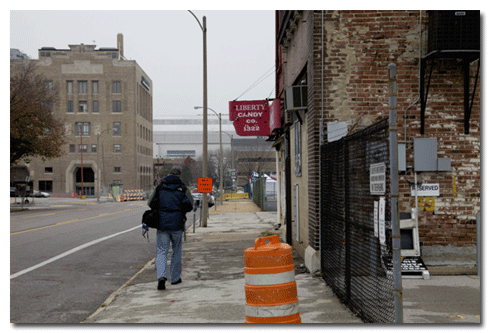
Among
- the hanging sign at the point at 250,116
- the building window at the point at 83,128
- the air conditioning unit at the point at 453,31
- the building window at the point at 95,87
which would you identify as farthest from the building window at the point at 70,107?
the air conditioning unit at the point at 453,31

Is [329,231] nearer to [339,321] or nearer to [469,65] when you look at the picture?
[339,321]

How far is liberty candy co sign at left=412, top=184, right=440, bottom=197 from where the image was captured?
9250 mm

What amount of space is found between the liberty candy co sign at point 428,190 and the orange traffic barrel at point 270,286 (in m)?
4.51

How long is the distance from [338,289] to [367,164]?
7.41ft

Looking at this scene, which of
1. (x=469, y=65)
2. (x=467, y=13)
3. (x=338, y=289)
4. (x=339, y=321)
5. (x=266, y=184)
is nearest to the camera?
(x=339, y=321)

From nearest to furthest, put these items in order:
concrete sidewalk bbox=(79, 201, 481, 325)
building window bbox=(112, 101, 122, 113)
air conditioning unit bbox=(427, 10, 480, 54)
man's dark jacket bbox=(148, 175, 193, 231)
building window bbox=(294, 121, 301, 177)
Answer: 1. concrete sidewalk bbox=(79, 201, 481, 325)
2. air conditioning unit bbox=(427, 10, 480, 54)
3. man's dark jacket bbox=(148, 175, 193, 231)
4. building window bbox=(294, 121, 301, 177)
5. building window bbox=(112, 101, 122, 113)

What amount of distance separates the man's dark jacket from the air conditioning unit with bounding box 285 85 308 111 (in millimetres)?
2819

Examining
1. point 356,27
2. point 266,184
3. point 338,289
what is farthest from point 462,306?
point 266,184

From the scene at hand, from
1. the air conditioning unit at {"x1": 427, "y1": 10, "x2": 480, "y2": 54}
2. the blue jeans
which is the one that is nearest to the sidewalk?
the blue jeans

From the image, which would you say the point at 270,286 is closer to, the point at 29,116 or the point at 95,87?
the point at 29,116

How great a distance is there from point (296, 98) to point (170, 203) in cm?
335

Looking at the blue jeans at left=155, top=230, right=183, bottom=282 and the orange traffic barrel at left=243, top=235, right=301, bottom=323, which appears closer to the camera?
the orange traffic barrel at left=243, top=235, right=301, bottom=323

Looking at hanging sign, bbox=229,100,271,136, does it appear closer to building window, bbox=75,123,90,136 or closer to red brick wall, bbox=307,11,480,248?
red brick wall, bbox=307,11,480,248

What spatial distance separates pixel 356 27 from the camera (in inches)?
367
